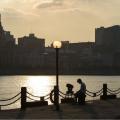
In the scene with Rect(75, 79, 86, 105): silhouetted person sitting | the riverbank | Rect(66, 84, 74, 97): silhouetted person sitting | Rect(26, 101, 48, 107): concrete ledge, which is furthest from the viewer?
Rect(66, 84, 74, 97): silhouetted person sitting

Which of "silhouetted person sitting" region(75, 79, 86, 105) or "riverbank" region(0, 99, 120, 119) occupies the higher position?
"silhouetted person sitting" region(75, 79, 86, 105)

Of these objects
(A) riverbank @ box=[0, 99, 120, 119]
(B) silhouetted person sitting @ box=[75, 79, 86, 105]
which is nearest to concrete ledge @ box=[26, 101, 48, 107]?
(A) riverbank @ box=[0, 99, 120, 119]

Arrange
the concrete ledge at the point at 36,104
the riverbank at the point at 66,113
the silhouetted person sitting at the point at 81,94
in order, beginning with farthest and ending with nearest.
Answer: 1. the silhouetted person sitting at the point at 81,94
2. the concrete ledge at the point at 36,104
3. the riverbank at the point at 66,113

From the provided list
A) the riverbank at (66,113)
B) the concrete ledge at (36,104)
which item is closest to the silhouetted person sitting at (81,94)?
the riverbank at (66,113)

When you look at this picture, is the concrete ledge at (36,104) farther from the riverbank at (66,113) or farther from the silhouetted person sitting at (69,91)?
the silhouetted person sitting at (69,91)

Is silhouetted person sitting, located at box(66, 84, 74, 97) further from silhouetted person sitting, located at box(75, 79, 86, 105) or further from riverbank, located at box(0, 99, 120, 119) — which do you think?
riverbank, located at box(0, 99, 120, 119)

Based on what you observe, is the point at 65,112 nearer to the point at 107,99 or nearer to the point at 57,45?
the point at 57,45

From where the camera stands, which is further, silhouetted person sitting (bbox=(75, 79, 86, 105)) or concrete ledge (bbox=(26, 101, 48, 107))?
silhouetted person sitting (bbox=(75, 79, 86, 105))

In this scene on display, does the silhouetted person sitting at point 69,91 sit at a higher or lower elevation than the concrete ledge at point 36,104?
higher

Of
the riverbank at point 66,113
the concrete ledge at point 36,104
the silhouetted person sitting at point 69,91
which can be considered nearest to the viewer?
the riverbank at point 66,113

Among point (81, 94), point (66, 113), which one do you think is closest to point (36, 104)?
point (81, 94)

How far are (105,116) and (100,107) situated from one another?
6004 millimetres

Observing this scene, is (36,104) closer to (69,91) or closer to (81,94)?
(81,94)

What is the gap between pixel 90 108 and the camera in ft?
104
